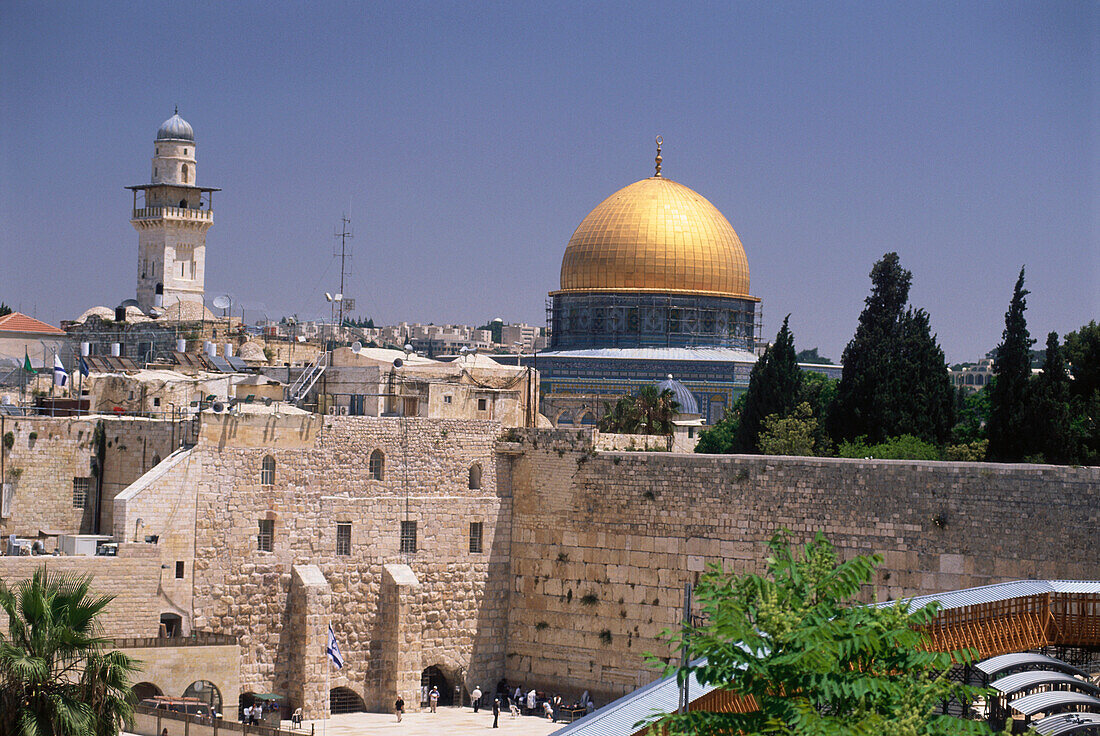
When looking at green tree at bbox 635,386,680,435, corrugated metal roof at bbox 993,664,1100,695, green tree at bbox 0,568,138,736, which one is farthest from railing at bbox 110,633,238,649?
green tree at bbox 635,386,680,435

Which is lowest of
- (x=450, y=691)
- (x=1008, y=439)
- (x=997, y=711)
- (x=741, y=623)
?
(x=450, y=691)

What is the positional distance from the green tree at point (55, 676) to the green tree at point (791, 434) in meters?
15.9

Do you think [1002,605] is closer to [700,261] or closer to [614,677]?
[614,677]

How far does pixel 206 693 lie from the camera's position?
22922mm

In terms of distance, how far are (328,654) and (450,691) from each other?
3.00 m

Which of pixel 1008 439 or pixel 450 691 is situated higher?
pixel 1008 439

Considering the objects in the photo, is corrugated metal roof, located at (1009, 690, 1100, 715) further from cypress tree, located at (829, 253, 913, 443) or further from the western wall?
cypress tree, located at (829, 253, 913, 443)

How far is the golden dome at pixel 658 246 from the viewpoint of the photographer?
4753 cm

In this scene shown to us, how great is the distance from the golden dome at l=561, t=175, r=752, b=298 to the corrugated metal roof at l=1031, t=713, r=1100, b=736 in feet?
110

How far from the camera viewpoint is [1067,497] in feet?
71.6

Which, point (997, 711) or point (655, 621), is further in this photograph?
point (655, 621)

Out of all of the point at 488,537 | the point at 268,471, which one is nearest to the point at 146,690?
the point at 268,471

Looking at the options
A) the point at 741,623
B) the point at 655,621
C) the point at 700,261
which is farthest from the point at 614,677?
the point at 700,261

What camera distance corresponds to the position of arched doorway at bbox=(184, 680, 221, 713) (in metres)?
22.7
